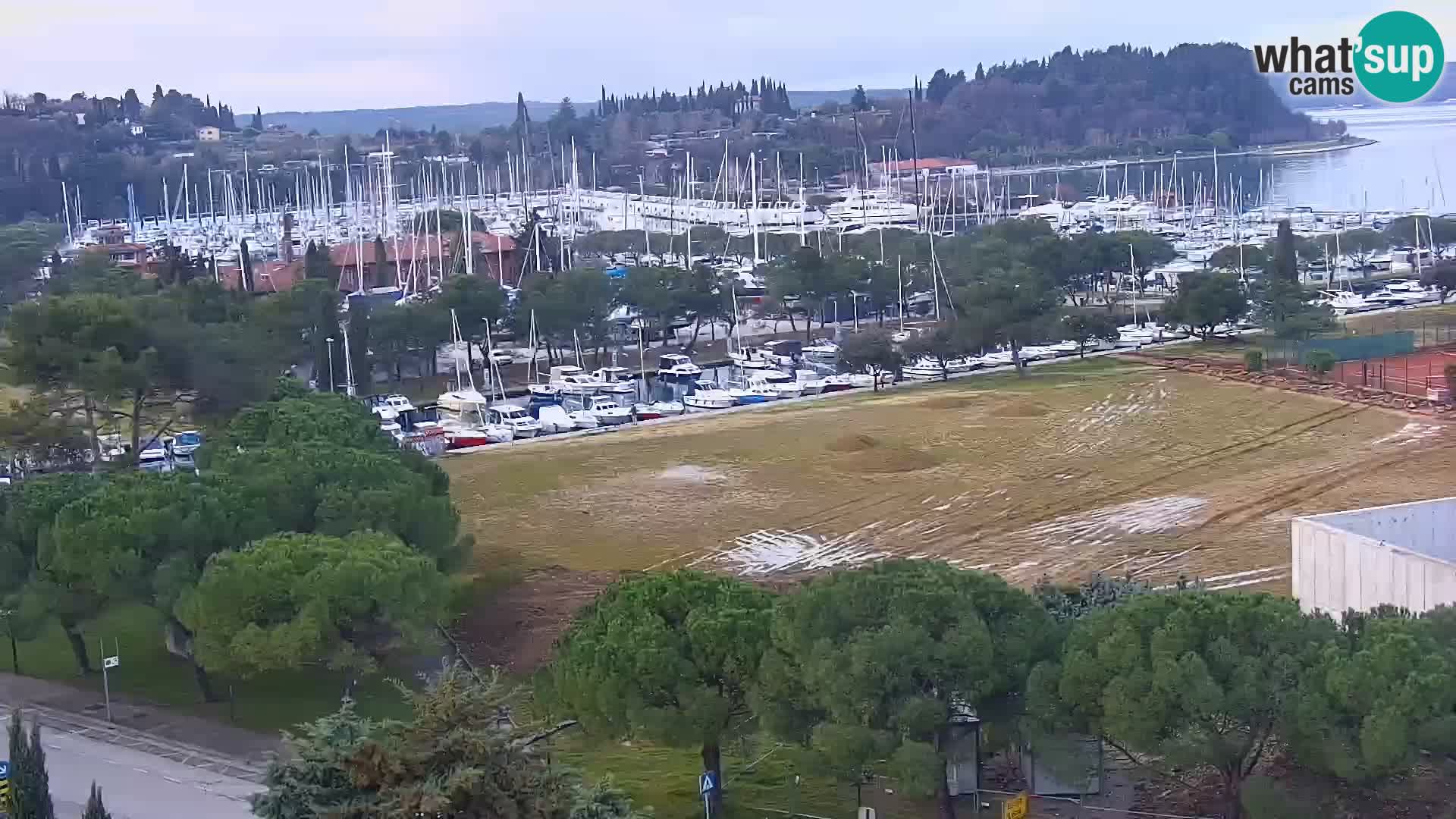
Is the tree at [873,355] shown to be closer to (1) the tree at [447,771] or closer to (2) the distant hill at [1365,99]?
(1) the tree at [447,771]

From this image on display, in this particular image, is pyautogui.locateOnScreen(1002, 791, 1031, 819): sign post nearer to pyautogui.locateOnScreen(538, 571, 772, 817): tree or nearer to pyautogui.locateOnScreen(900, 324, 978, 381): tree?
pyautogui.locateOnScreen(538, 571, 772, 817): tree

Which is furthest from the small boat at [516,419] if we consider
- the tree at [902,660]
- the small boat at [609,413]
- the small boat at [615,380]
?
the tree at [902,660]

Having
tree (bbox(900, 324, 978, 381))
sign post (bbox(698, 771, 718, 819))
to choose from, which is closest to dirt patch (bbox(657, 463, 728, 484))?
tree (bbox(900, 324, 978, 381))

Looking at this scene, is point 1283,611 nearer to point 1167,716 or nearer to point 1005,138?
point 1167,716

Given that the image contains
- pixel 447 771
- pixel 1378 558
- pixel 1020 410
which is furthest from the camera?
pixel 1020 410

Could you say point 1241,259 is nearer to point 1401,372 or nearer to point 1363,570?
point 1401,372

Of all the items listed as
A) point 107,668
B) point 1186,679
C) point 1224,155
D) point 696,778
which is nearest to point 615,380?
point 107,668
